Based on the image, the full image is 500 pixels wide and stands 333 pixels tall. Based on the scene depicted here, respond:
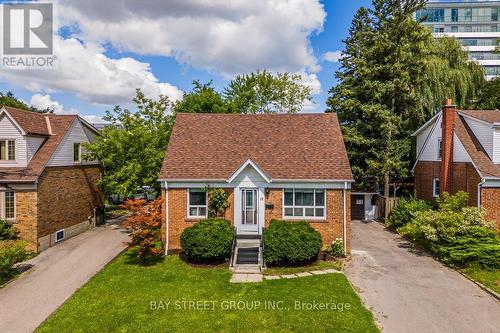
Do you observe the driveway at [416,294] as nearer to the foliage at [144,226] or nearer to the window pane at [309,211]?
the window pane at [309,211]

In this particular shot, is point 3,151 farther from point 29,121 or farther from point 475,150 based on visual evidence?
point 475,150

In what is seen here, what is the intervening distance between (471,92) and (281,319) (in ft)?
101

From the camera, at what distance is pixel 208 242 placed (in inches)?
571

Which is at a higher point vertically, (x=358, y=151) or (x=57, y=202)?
(x=358, y=151)

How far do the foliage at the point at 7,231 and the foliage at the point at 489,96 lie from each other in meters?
39.3

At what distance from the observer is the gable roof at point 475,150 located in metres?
17.4

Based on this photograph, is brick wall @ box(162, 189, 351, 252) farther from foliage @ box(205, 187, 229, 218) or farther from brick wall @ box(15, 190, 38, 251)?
brick wall @ box(15, 190, 38, 251)

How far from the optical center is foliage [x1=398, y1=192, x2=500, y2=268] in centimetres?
1421

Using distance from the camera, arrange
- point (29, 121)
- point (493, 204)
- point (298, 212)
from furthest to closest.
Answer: point (29, 121)
point (493, 204)
point (298, 212)

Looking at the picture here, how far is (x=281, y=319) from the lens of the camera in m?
9.97

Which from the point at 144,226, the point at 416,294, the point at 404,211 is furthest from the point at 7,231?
the point at 404,211

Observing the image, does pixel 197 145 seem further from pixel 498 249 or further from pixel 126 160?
pixel 498 249

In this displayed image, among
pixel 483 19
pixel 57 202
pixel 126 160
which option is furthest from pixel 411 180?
pixel 483 19

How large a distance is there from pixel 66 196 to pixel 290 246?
1549cm
